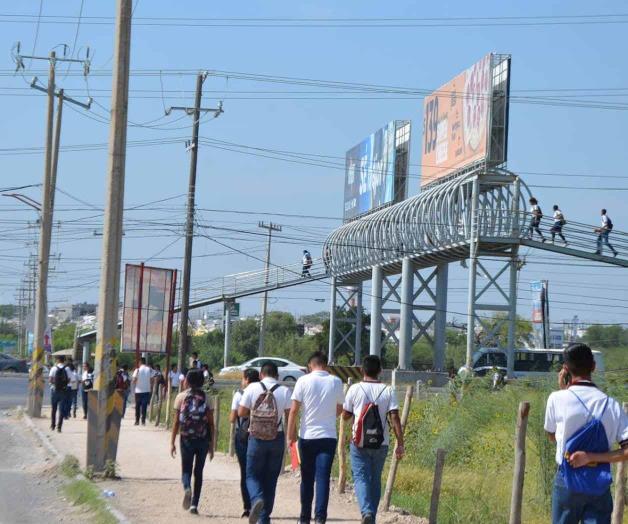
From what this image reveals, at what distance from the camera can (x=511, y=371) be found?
4191cm

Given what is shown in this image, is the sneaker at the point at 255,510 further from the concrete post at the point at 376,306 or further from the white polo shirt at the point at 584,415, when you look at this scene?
the concrete post at the point at 376,306

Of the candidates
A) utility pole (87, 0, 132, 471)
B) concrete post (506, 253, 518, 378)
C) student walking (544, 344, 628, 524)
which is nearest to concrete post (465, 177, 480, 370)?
concrete post (506, 253, 518, 378)

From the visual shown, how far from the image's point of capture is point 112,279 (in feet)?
54.9

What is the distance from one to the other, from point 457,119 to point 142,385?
21.4 meters

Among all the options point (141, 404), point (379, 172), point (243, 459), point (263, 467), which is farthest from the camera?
point (379, 172)

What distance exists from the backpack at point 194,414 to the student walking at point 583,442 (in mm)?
6068

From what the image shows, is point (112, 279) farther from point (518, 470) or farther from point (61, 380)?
point (61, 380)

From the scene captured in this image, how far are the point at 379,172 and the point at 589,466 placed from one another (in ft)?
172

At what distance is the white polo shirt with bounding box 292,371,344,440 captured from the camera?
11086 mm

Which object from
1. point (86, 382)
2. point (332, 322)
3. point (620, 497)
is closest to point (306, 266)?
point (332, 322)

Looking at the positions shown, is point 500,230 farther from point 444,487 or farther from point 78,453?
point 444,487

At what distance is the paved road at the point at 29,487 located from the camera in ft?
45.4

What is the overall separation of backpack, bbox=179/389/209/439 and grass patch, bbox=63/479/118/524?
4.13 ft

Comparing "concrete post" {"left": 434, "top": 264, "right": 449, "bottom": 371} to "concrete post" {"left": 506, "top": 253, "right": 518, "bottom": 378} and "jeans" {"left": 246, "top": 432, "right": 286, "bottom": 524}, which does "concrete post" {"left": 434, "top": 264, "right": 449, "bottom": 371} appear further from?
"jeans" {"left": 246, "top": 432, "right": 286, "bottom": 524}
